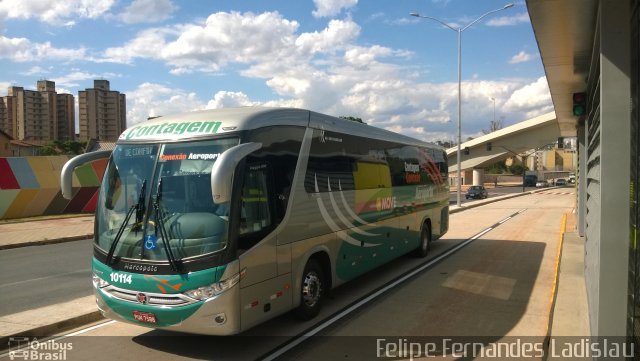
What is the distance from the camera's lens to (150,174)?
19.7ft

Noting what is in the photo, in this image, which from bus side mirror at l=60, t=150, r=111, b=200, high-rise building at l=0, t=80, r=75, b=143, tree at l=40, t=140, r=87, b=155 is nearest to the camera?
bus side mirror at l=60, t=150, r=111, b=200

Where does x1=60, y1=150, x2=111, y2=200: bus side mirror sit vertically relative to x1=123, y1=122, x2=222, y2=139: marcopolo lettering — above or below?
below

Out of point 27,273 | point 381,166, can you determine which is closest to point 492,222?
point 381,166

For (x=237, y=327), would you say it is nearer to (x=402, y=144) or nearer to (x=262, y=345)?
(x=262, y=345)

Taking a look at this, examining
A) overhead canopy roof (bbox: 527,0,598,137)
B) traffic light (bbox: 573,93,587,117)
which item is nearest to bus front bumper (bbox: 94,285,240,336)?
overhead canopy roof (bbox: 527,0,598,137)

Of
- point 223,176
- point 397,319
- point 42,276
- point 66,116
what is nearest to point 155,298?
point 223,176

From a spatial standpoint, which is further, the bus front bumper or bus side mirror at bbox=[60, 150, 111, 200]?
bus side mirror at bbox=[60, 150, 111, 200]

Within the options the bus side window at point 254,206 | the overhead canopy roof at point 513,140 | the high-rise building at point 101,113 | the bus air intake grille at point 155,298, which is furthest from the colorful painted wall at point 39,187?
the high-rise building at point 101,113

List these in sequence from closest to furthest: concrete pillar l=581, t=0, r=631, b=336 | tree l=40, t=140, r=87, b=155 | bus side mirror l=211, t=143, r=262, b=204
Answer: concrete pillar l=581, t=0, r=631, b=336, bus side mirror l=211, t=143, r=262, b=204, tree l=40, t=140, r=87, b=155

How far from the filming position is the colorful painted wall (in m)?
23.0

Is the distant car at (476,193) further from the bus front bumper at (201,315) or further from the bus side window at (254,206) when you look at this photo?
the bus front bumper at (201,315)

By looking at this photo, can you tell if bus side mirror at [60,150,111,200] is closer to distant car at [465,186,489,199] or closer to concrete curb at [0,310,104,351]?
concrete curb at [0,310,104,351]

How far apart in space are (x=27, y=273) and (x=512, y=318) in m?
10.3

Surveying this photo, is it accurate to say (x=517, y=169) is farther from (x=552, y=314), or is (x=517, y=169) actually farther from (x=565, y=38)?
(x=552, y=314)
